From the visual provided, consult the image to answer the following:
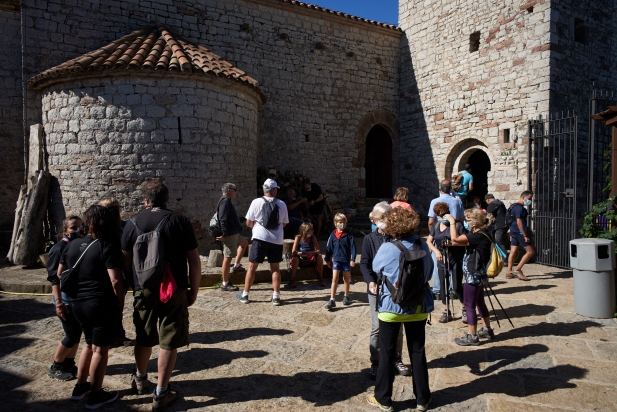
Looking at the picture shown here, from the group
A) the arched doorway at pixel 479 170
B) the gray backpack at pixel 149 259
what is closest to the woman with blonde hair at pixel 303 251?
the gray backpack at pixel 149 259

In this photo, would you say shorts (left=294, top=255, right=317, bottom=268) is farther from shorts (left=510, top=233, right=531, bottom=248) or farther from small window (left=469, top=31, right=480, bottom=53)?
small window (left=469, top=31, right=480, bottom=53)

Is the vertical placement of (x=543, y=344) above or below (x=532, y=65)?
below

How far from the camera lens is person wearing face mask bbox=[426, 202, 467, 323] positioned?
4941mm

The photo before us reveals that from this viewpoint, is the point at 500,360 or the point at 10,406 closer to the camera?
the point at 10,406

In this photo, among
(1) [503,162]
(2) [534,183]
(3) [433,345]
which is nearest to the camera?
(3) [433,345]

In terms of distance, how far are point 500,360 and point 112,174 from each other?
7.01 meters

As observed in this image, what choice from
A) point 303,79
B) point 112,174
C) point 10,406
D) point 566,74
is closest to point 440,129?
point 566,74

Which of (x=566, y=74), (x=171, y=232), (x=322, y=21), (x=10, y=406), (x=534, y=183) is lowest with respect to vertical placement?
(x=10, y=406)

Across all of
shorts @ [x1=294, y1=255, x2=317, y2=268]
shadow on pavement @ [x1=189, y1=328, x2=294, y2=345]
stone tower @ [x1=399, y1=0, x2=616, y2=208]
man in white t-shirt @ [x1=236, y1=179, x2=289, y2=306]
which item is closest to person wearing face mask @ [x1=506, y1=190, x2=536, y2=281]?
stone tower @ [x1=399, y1=0, x2=616, y2=208]

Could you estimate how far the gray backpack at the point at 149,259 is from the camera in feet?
10.0

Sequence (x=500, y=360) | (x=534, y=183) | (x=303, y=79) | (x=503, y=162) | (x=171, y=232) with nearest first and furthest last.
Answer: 1. (x=171, y=232)
2. (x=500, y=360)
3. (x=534, y=183)
4. (x=503, y=162)
5. (x=303, y=79)

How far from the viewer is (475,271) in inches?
173

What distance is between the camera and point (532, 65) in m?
10.2

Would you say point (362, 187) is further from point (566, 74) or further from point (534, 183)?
point (566, 74)
